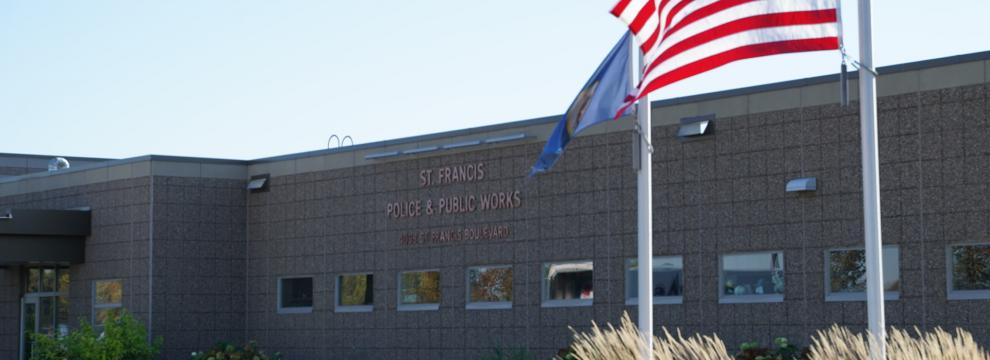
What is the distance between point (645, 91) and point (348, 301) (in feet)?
59.2

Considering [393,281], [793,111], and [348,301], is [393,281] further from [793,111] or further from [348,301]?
[793,111]

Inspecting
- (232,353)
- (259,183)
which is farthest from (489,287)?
(259,183)

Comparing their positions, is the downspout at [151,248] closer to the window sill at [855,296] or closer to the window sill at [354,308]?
the window sill at [354,308]

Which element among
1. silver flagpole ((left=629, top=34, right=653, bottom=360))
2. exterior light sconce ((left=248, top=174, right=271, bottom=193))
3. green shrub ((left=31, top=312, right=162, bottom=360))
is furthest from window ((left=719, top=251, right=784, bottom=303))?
green shrub ((left=31, top=312, right=162, bottom=360))

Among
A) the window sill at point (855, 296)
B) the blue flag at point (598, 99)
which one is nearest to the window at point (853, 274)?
the window sill at point (855, 296)

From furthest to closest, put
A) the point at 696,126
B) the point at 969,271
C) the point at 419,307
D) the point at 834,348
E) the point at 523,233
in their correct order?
the point at 419,307, the point at 523,233, the point at 696,126, the point at 969,271, the point at 834,348

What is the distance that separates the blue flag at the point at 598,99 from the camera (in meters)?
14.6

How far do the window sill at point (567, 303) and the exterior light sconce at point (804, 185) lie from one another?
4.64 metres

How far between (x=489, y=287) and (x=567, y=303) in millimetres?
2135

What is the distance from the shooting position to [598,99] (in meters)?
14.7

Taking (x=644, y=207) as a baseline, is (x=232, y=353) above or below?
below

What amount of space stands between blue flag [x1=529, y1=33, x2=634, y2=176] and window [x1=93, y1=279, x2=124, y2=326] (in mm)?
20301

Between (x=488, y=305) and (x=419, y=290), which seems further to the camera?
(x=419, y=290)

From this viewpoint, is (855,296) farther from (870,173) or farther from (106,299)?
(106,299)
